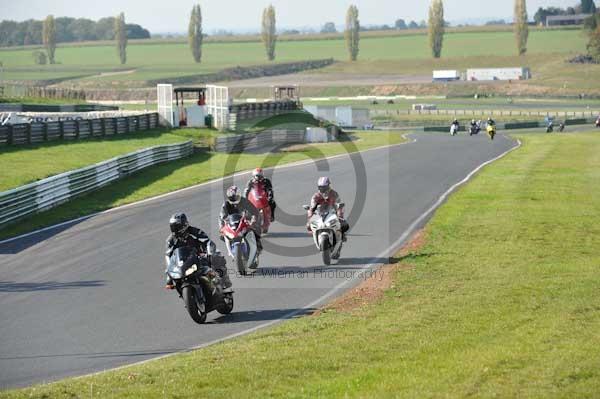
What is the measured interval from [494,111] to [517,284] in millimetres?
90953

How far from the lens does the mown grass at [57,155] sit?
37.5 m

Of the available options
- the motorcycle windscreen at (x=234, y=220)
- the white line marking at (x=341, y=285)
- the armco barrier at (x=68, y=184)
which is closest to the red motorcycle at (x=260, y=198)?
the white line marking at (x=341, y=285)

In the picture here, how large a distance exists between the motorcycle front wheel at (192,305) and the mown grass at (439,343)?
→ 4.08 feet

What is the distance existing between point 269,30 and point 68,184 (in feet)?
539

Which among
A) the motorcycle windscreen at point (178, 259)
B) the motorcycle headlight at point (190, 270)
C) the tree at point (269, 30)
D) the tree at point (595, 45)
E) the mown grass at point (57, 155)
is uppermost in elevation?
the tree at point (269, 30)

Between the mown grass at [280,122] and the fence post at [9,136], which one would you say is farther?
the mown grass at [280,122]

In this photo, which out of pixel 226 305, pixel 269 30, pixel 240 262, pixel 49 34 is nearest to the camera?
pixel 226 305

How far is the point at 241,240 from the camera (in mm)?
19172

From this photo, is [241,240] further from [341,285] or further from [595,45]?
[595,45]

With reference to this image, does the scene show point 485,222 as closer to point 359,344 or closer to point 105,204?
point 105,204

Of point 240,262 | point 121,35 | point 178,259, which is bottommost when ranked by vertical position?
point 240,262

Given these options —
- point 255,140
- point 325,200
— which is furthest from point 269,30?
point 325,200

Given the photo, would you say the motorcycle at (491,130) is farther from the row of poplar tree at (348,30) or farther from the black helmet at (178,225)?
the row of poplar tree at (348,30)

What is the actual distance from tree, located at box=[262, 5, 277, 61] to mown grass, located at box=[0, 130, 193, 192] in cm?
13776
